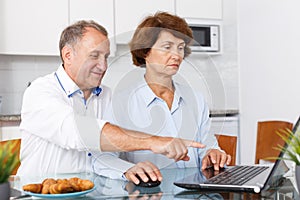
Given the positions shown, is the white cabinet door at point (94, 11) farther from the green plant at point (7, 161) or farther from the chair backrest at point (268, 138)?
the green plant at point (7, 161)

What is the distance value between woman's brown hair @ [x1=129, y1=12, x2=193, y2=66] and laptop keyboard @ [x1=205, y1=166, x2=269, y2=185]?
13.9 inches

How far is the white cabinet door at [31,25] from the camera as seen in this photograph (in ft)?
10.4

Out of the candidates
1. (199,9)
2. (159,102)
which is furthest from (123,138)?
(199,9)

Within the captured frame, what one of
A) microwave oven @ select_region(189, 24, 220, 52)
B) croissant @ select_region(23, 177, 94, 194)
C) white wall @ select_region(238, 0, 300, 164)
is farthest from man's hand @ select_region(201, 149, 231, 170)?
microwave oven @ select_region(189, 24, 220, 52)

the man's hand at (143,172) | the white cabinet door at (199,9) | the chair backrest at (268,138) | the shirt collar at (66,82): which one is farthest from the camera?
the white cabinet door at (199,9)

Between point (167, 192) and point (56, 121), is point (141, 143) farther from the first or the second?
point (56, 121)

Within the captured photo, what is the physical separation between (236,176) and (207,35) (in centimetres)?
288

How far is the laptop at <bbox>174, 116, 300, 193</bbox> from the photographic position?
3.21 ft

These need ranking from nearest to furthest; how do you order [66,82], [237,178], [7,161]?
[7,161] → [237,178] → [66,82]

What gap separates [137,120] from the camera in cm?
127

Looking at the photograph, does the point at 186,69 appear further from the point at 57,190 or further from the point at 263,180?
the point at 57,190

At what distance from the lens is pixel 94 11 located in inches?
136

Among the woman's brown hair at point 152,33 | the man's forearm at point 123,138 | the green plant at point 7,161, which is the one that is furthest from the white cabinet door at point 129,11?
the green plant at point 7,161

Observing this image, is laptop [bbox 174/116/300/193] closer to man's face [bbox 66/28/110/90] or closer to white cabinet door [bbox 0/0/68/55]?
man's face [bbox 66/28/110/90]
